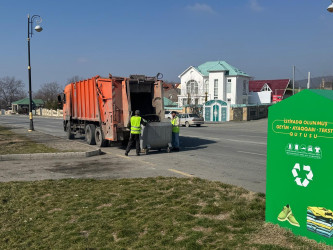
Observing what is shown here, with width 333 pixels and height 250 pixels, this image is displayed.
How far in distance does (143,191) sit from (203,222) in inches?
86.1

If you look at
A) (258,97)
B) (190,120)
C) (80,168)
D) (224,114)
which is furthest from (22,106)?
(80,168)

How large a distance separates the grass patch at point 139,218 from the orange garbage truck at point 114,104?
264 inches

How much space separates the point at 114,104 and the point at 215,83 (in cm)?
4007

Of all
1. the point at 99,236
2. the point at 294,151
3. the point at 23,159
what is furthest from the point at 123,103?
the point at 294,151

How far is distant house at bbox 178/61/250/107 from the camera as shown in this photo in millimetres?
51406

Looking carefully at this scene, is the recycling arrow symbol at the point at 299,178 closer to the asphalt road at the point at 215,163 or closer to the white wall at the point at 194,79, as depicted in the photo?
the asphalt road at the point at 215,163

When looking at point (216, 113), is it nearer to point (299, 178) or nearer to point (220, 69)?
point (220, 69)

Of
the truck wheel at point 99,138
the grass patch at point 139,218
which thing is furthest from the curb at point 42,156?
the grass patch at point 139,218

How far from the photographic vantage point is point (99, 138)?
51.0ft

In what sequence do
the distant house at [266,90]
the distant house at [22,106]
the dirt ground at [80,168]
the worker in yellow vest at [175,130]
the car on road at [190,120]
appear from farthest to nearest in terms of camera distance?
the distant house at [22,106]
the distant house at [266,90]
the car on road at [190,120]
the worker in yellow vest at [175,130]
the dirt ground at [80,168]

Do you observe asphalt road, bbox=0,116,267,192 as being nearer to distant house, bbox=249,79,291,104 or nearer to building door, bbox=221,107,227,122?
building door, bbox=221,107,227,122

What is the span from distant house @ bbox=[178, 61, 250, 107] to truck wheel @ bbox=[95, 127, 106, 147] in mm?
36241

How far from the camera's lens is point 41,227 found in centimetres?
526

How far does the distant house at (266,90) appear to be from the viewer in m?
57.8
